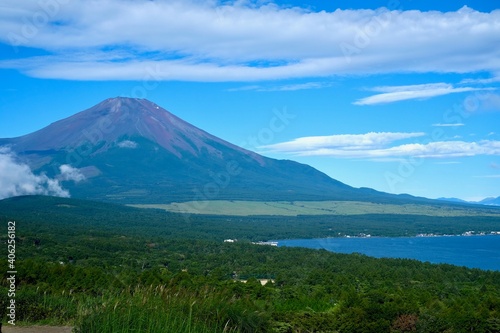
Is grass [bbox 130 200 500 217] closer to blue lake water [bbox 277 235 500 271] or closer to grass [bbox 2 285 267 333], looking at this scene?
blue lake water [bbox 277 235 500 271]

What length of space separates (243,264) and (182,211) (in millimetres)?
84107

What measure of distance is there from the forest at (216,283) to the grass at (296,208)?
18125mm

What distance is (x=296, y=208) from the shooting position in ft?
515

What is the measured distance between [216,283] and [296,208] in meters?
141

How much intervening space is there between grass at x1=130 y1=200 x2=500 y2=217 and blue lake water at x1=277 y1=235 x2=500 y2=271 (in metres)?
37.0

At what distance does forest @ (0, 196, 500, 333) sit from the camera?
788 cm

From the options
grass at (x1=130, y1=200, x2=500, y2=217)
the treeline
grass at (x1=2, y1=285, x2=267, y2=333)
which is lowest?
the treeline

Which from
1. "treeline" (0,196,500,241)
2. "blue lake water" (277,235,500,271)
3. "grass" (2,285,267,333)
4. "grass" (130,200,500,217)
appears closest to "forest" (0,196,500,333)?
"grass" (2,285,267,333)

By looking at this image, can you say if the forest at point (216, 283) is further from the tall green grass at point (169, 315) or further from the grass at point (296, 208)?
the grass at point (296, 208)

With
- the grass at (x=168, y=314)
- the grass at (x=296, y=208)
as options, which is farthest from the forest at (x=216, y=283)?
the grass at (x=296, y=208)

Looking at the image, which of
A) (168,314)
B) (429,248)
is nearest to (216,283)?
(168,314)

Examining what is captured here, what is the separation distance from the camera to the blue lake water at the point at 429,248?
7636 centimetres

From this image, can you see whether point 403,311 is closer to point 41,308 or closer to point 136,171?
point 41,308

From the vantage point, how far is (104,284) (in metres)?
15.1
